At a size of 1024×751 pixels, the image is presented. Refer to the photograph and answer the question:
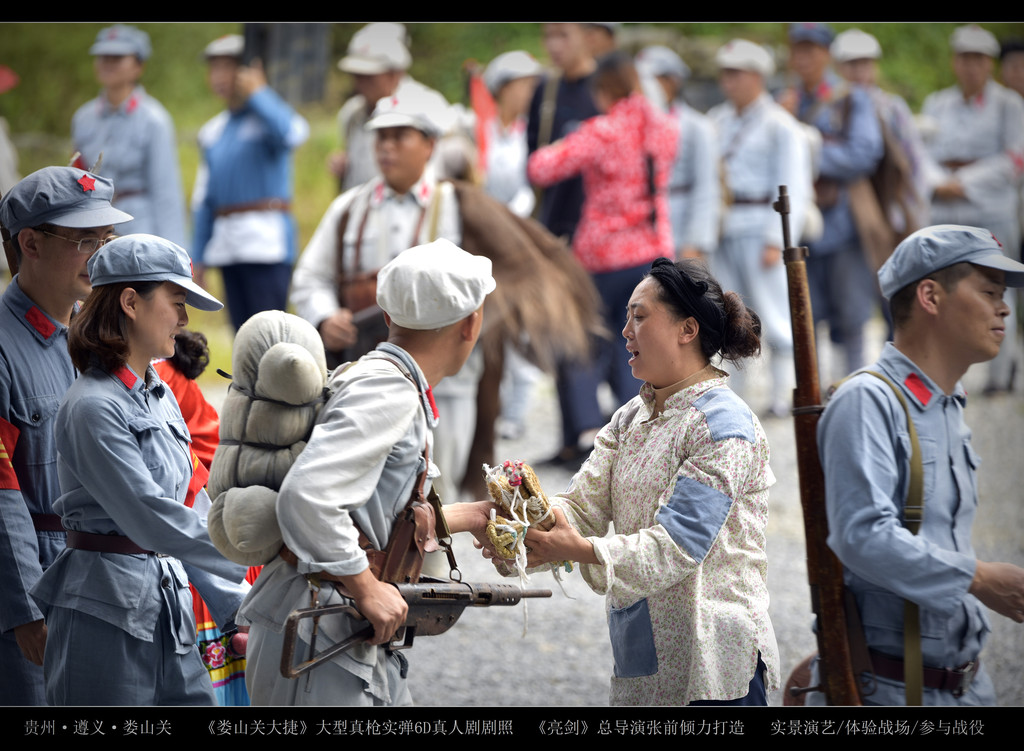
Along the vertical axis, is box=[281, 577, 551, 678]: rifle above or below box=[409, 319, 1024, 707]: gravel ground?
above

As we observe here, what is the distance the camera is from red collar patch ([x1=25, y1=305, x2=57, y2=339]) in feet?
9.33

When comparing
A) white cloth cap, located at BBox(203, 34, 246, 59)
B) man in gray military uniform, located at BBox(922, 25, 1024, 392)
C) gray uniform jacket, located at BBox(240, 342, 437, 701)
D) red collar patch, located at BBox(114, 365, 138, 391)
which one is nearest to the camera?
gray uniform jacket, located at BBox(240, 342, 437, 701)

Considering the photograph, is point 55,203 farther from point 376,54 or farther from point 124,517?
point 376,54

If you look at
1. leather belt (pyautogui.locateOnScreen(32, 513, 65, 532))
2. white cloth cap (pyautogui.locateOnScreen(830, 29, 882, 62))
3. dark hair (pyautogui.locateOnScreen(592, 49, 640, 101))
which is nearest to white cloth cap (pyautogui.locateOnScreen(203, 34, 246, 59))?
dark hair (pyautogui.locateOnScreen(592, 49, 640, 101))

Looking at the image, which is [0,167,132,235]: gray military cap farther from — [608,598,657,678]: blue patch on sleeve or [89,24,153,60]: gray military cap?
[89,24,153,60]: gray military cap

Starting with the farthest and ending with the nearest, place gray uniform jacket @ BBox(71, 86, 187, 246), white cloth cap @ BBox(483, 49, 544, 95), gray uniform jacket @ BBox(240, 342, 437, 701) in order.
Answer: white cloth cap @ BBox(483, 49, 544, 95), gray uniform jacket @ BBox(71, 86, 187, 246), gray uniform jacket @ BBox(240, 342, 437, 701)

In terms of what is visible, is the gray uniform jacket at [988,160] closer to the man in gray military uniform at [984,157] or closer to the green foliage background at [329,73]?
the man in gray military uniform at [984,157]

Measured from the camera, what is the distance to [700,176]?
25.4 feet

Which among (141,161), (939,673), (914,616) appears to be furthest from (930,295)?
(141,161)

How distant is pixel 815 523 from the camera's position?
283 centimetres

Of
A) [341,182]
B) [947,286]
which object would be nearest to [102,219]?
[947,286]

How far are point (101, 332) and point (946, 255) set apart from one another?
76.5 inches

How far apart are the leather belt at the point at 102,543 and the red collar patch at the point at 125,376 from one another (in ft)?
1.10

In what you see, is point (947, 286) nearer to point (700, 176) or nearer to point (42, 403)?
point (42, 403)
